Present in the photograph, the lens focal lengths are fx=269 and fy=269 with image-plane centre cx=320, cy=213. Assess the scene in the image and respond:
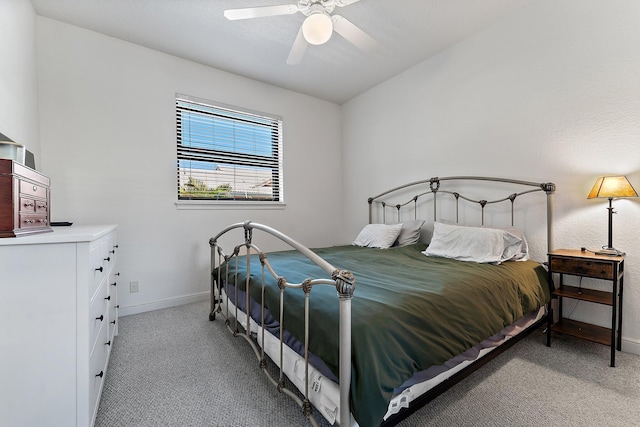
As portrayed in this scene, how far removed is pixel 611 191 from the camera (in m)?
1.79

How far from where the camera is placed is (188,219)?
9.77 ft

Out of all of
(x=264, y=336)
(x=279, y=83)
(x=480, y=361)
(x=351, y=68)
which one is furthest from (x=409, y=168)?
(x=264, y=336)

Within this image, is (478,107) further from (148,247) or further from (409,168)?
(148,247)

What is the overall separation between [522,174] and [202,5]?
10.0ft

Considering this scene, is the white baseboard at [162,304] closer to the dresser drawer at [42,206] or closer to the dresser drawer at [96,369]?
the dresser drawer at [96,369]

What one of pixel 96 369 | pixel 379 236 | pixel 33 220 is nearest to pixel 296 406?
pixel 96 369

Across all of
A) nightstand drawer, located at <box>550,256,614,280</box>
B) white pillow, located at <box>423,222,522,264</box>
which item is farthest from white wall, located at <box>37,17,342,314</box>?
nightstand drawer, located at <box>550,256,614,280</box>

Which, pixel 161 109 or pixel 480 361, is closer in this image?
pixel 480 361

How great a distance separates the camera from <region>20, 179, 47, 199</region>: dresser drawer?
→ 1.12 m

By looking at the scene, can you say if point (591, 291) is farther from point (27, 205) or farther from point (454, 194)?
point (27, 205)

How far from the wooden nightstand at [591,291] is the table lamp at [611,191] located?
0.09 metres

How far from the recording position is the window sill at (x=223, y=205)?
2955 millimetres

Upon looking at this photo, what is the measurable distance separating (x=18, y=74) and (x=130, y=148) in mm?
897

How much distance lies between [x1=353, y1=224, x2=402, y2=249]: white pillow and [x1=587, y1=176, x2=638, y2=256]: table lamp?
1.54m
